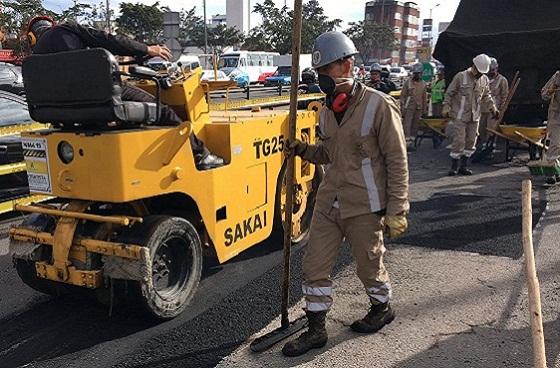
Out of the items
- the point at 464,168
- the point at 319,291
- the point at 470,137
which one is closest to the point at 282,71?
the point at 470,137

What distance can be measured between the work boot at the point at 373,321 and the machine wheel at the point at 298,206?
178 centimetres

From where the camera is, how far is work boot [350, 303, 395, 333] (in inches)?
140

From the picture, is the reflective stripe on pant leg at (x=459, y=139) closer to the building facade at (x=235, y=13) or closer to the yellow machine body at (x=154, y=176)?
the yellow machine body at (x=154, y=176)

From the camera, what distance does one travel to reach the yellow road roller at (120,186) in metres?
3.37

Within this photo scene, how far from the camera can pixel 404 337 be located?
3.51m

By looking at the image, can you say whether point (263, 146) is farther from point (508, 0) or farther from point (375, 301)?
point (508, 0)

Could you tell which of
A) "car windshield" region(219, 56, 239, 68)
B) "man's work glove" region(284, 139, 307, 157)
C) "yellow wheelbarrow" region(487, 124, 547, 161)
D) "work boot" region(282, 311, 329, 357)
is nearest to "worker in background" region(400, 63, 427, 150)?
"yellow wheelbarrow" region(487, 124, 547, 161)

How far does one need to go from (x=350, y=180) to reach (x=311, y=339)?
Answer: 1.03 metres

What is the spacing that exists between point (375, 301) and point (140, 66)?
2.37 metres

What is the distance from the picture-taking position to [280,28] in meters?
55.4

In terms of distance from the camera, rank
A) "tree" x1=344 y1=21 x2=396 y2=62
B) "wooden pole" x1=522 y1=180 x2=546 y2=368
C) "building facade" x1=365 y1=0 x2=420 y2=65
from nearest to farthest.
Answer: "wooden pole" x1=522 y1=180 x2=546 y2=368, "tree" x1=344 y1=21 x2=396 y2=62, "building facade" x1=365 y1=0 x2=420 y2=65

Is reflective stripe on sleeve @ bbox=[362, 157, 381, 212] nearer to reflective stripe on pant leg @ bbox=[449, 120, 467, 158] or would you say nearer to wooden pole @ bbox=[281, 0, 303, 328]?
wooden pole @ bbox=[281, 0, 303, 328]

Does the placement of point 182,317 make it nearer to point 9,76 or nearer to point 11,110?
Answer: point 11,110

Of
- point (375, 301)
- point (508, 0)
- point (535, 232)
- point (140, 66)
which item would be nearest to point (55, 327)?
point (140, 66)
